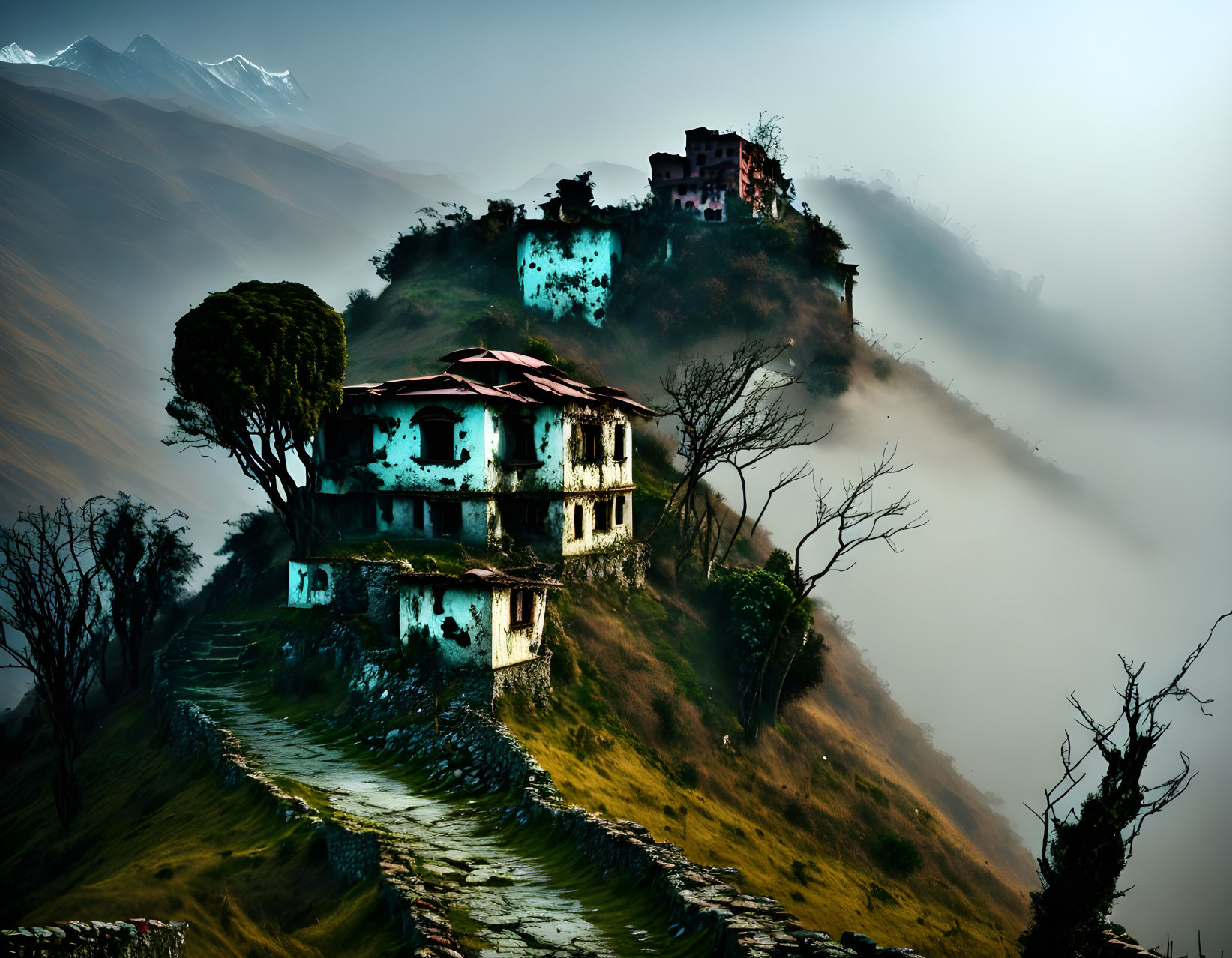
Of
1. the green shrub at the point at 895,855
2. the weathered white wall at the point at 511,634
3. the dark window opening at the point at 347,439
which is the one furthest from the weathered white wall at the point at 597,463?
the green shrub at the point at 895,855

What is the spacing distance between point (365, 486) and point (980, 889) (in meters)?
33.9

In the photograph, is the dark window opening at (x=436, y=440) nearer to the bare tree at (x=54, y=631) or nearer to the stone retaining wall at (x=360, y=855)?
the bare tree at (x=54, y=631)

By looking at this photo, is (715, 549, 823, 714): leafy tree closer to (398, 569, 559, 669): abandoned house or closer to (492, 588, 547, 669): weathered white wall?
(492, 588, 547, 669): weathered white wall

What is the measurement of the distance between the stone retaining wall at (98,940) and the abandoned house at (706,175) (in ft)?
260

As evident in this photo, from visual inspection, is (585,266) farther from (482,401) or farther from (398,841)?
(398,841)

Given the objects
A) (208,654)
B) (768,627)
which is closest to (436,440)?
(208,654)

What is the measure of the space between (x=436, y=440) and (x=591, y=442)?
827cm

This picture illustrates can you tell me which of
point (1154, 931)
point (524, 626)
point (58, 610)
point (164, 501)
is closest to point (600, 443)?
point (524, 626)

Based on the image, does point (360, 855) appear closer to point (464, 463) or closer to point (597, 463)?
point (464, 463)

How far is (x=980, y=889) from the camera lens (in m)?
43.5

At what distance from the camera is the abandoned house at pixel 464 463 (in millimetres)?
42094

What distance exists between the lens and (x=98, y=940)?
41.7 feet

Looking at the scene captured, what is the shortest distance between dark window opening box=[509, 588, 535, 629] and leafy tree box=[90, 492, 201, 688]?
18.5m

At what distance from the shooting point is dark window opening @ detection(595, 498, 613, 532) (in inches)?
1876
